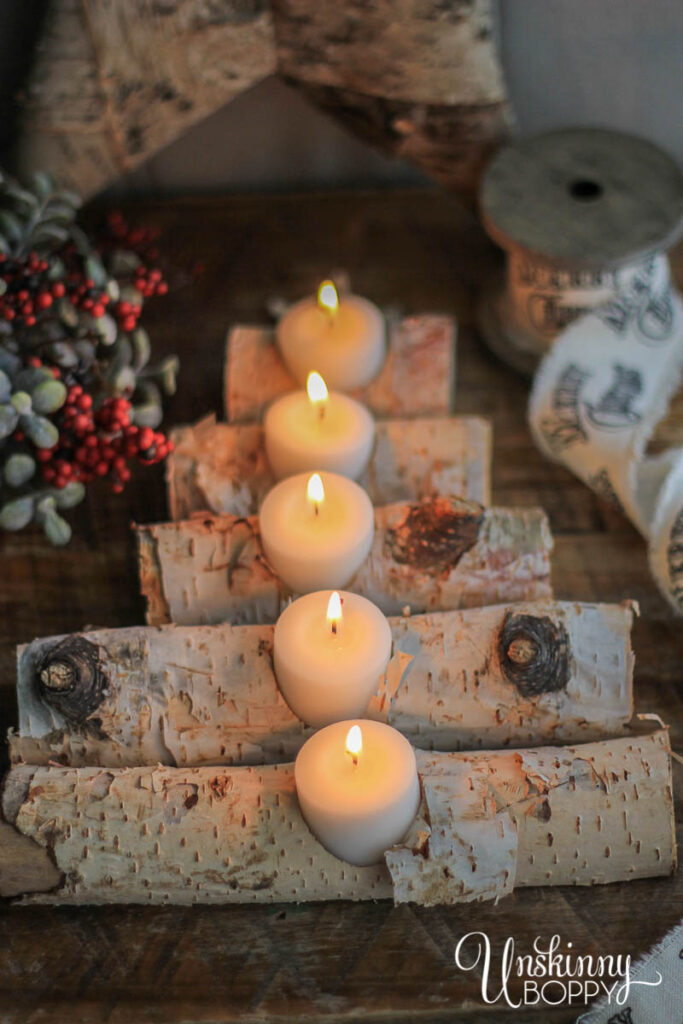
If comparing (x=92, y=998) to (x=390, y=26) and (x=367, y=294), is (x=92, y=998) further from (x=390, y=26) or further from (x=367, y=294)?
(x=390, y=26)

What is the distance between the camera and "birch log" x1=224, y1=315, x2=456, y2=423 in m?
1.01

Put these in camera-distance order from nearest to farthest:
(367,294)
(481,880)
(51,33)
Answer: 1. (481,880)
2. (51,33)
3. (367,294)

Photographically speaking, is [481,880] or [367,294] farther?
[367,294]

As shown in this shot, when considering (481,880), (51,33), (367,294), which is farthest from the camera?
(367,294)

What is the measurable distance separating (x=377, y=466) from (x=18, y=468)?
0.32 m

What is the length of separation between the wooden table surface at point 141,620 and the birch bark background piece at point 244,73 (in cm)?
15

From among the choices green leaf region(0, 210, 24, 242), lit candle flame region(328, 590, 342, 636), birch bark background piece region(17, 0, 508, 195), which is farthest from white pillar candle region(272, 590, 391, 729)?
birch bark background piece region(17, 0, 508, 195)

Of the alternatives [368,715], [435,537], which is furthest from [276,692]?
[435,537]

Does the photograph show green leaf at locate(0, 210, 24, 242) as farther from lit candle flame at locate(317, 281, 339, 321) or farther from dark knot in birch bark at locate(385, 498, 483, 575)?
dark knot in birch bark at locate(385, 498, 483, 575)

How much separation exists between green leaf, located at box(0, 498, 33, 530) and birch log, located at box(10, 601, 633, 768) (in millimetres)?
112

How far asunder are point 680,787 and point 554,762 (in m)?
0.14

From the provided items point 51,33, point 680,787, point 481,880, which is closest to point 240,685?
point 481,880

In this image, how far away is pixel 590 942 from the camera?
29.8 inches

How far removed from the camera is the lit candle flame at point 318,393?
35.2 inches
